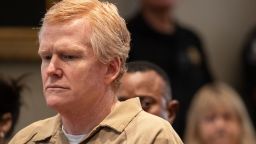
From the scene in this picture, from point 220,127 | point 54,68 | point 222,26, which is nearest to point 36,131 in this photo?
point 54,68

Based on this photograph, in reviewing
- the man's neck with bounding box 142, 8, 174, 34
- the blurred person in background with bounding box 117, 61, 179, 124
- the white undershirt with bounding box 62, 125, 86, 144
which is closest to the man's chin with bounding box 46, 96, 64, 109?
the white undershirt with bounding box 62, 125, 86, 144

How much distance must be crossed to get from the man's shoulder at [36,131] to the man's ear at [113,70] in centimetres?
26

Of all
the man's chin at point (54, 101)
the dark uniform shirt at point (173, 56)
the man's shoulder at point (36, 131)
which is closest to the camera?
the man's chin at point (54, 101)

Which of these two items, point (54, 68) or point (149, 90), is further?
point (149, 90)

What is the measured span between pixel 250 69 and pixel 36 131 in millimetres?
3435

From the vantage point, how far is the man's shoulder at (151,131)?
272 cm

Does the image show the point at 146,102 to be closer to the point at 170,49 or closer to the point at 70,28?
the point at 70,28

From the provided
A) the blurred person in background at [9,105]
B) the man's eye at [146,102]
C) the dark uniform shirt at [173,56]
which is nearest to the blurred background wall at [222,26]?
the dark uniform shirt at [173,56]

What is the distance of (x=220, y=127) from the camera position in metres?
4.97

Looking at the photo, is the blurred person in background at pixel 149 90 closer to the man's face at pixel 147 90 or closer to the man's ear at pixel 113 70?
the man's face at pixel 147 90

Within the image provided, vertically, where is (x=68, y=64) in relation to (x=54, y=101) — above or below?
above

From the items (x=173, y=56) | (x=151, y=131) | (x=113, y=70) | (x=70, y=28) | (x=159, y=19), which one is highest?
(x=70, y=28)

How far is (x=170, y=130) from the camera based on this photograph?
277 centimetres

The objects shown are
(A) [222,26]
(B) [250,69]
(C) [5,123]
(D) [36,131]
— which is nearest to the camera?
(D) [36,131]
